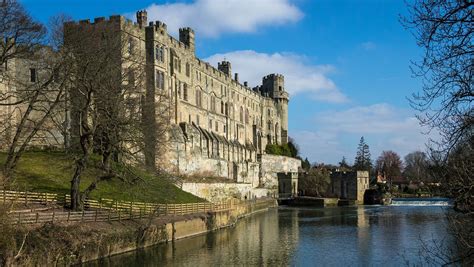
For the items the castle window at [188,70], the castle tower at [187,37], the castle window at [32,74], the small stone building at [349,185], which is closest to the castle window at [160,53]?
the castle window at [188,70]

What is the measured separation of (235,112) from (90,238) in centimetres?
5586

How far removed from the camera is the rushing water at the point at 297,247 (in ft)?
85.2

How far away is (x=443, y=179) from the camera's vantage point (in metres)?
10.5

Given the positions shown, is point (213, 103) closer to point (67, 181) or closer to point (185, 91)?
point (185, 91)

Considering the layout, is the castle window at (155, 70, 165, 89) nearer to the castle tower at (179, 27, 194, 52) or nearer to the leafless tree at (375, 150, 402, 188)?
the castle tower at (179, 27, 194, 52)

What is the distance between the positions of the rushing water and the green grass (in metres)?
4.79

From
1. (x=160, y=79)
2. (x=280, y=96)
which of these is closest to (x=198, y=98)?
(x=160, y=79)

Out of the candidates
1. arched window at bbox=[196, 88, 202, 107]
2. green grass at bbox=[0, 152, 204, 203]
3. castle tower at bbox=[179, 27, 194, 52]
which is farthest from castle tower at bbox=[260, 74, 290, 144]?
green grass at bbox=[0, 152, 204, 203]

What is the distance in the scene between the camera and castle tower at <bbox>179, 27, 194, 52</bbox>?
6088cm

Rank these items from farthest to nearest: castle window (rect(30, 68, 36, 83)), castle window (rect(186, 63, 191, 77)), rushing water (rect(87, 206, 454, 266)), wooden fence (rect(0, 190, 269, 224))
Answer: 1. castle window (rect(186, 63, 191, 77))
2. castle window (rect(30, 68, 36, 83))
3. rushing water (rect(87, 206, 454, 266))
4. wooden fence (rect(0, 190, 269, 224))

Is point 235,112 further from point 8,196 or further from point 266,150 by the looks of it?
point 8,196

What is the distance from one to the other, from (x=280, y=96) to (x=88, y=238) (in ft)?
270

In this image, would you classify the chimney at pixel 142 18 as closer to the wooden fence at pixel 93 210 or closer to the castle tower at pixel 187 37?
the castle tower at pixel 187 37

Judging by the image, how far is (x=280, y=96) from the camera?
104m
